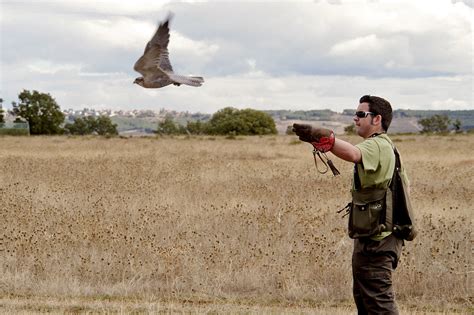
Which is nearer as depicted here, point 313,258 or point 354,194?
point 354,194

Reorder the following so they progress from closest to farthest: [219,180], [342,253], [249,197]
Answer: [342,253] < [249,197] < [219,180]

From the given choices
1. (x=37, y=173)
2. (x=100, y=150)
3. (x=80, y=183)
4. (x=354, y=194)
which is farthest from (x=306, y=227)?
(x=100, y=150)

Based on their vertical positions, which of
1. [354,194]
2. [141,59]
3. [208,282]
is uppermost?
[141,59]

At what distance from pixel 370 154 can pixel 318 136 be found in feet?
1.67

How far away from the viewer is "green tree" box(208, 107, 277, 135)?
2689 inches

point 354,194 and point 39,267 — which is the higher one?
point 354,194

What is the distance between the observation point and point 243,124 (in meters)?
71.8

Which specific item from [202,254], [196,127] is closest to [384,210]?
[202,254]

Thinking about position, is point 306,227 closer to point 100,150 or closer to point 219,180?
point 219,180

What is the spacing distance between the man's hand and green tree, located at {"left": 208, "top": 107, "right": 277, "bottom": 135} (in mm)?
57978

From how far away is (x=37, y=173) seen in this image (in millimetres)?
16078

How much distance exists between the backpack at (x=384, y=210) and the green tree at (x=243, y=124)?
57.5 meters

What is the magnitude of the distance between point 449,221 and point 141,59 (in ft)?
21.5

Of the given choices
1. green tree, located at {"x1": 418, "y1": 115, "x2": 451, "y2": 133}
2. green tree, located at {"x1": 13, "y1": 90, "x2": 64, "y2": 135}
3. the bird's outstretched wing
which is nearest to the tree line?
green tree, located at {"x1": 13, "y1": 90, "x2": 64, "y2": 135}
